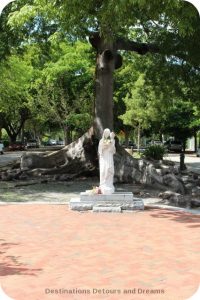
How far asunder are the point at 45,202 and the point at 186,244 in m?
6.27

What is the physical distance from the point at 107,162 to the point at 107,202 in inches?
44.1

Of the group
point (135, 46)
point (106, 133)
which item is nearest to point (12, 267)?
point (106, 133)

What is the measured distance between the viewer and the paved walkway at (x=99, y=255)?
623 centimetres

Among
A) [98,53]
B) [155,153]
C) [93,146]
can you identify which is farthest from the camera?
[155,153]

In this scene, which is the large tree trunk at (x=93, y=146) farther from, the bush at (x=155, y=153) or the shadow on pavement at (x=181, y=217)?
the shadow on pavement at (x=181, y=217)

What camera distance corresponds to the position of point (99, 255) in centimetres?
821

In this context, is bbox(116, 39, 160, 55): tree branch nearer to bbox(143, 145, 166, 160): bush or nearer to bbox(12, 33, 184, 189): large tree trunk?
bbox(12, 33, 184, 189): large tree trunk

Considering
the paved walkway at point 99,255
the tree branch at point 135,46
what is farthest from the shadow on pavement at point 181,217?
the tree branch at point 135,46

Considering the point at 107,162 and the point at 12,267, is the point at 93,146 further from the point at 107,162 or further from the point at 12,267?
the point at 12,267

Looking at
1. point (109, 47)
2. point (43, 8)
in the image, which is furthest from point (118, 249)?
point (109, 47)

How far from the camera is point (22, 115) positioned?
193 feet

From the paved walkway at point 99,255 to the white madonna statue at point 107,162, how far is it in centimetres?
111

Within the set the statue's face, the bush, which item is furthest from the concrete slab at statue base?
Answer: the bush

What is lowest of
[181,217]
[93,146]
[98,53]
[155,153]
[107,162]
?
[181,217]
